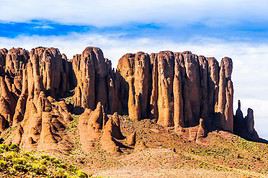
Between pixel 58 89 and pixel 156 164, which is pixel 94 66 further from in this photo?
pixel 156 164

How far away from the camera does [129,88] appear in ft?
439

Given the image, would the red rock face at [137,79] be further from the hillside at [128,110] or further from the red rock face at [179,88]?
the hillside at [128,110]

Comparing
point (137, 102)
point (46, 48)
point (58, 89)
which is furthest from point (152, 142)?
point (46, 48)

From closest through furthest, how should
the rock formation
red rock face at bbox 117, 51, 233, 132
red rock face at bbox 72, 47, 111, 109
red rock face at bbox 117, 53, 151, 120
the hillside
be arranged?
the hillside, red rock face at bbox 72, 47, 111, 109, red rock face at bbox 117, 53, 151, 120, red rock face at bbox 117, 51, 233, 132, the rock formation

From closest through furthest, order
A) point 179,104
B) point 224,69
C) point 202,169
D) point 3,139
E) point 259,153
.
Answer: point 202,169 < point 3,139 < point 259,153 < point 179,104 < point 224,69

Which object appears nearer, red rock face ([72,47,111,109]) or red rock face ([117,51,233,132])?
red rock face ([72,47,111,109])

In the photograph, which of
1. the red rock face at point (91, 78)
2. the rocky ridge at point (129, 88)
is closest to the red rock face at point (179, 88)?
the rocky ridge at point (129, 88)

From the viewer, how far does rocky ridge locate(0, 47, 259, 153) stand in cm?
12525

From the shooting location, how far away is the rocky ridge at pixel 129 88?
125 m

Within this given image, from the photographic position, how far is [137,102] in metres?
130

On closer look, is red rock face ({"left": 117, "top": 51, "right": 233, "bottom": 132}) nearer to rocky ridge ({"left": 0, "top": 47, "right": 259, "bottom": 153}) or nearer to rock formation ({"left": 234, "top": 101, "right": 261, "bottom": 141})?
rocky ridge ({"left": 0, "top": 47, "right": 259, "bottom": 153})

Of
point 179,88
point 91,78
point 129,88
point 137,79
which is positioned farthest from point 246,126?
point 91,78

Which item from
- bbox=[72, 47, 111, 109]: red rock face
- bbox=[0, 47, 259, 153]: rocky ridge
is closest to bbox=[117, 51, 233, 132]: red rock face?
bbox=[0, 47, 259, 153]: rocky ridge

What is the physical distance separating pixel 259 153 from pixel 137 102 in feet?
88.5
